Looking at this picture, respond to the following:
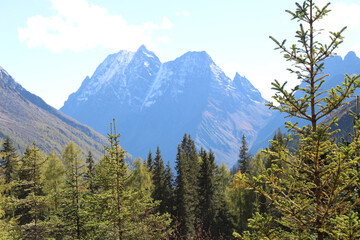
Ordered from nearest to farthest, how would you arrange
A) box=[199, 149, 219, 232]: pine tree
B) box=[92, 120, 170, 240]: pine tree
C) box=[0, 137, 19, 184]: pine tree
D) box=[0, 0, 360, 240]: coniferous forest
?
box=[0, 0, 360, 240]: coniferous forest, box=[92, 120, 170, 240]: pine tree, box=[0, 137, 19, 184]: pine tree, box=[199, 149, 219, 232]: pine tree

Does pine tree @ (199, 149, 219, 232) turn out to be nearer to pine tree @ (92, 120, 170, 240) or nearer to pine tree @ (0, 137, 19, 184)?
pine tree @ (92, 120, 170, 240)

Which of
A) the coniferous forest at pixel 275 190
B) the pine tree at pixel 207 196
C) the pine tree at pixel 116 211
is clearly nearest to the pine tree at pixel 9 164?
the coniferous forest at pixel 275 190

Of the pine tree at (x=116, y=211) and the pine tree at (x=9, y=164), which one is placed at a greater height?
the pine tree at (x=9, y=164)

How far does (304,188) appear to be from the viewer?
686cm

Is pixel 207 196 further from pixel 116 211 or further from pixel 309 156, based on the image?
pixel 309 156

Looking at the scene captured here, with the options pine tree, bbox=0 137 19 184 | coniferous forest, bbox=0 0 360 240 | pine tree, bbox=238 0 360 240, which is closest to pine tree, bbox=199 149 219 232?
coniferous forest, bbox=0 0 360 240

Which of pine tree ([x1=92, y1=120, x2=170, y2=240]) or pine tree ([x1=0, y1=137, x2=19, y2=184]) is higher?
pine tree ([x1=0, y1=137, x2=19, y2=184])

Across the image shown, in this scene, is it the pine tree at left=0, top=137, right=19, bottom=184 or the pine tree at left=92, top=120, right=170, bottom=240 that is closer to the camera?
the pine tree at left=92, top=120, right=170, bottom=240

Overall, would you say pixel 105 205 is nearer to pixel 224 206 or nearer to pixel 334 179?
pixel 334 179

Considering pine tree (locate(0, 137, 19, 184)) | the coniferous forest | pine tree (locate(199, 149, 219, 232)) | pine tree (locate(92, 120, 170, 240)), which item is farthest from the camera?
pine tree (locate(199, 149, 219, 232))

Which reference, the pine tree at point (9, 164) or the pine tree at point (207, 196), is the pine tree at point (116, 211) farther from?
the pine tree at point (9, 164)

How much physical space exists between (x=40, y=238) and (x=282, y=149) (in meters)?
17.2

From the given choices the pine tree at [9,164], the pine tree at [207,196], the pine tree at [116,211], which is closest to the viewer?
the pine tree at [116,211]

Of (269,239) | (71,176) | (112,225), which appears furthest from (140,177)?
(269,239)
